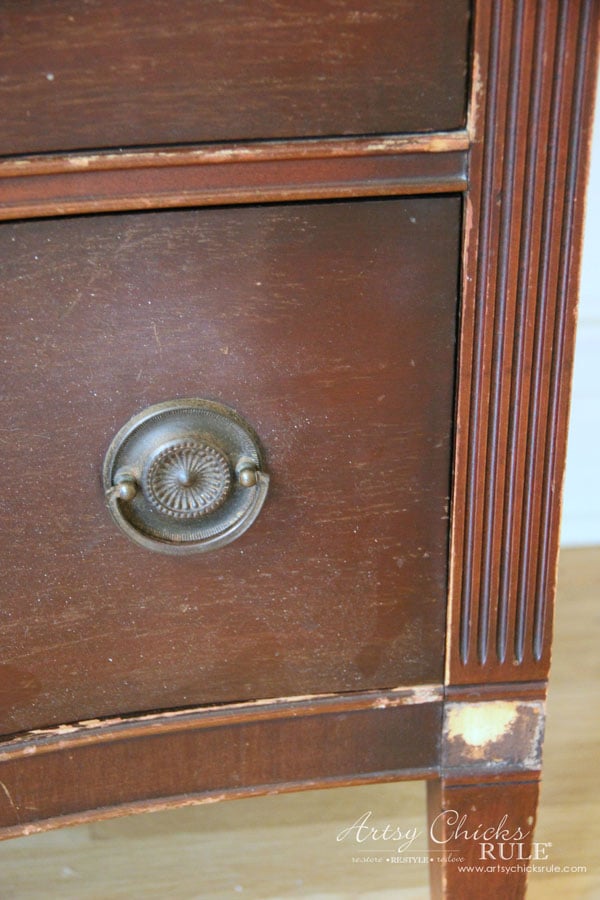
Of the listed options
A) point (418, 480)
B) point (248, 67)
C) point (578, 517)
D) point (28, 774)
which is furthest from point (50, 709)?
point (578, 517)

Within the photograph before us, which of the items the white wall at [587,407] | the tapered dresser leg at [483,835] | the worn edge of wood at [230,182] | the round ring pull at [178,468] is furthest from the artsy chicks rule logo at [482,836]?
the white wall at [587,407]

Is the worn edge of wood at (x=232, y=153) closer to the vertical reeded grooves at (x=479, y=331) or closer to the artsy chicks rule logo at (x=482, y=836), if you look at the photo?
the vertical reeded grooves at (x=479, y=331)

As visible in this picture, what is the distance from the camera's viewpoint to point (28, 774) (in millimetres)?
699

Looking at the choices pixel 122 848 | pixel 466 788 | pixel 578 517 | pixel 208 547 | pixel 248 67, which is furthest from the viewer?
pixel 578 517

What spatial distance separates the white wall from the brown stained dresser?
66cm

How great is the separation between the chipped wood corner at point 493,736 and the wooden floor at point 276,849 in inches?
9.2

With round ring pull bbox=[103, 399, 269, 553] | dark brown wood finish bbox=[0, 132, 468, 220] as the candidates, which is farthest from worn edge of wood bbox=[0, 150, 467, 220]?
round ring pull bbox=[103, 399, 269, 553]

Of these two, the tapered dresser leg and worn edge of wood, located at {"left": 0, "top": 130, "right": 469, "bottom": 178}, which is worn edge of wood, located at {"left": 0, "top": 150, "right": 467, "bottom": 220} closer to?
worn edge of wood, located at {"left": 0, "top": 130, "right": 469, "bottom": 178}

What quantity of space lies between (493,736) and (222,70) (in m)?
0.47

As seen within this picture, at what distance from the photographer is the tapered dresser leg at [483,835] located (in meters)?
0.75

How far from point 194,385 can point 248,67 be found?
0.18 metres

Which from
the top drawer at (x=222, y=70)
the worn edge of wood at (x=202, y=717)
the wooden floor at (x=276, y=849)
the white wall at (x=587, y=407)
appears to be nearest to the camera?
the top drawer at (x=222, y=70)

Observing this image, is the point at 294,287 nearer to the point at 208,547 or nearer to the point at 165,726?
the point at 208,547

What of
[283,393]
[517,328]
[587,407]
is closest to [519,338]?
[517,328]
